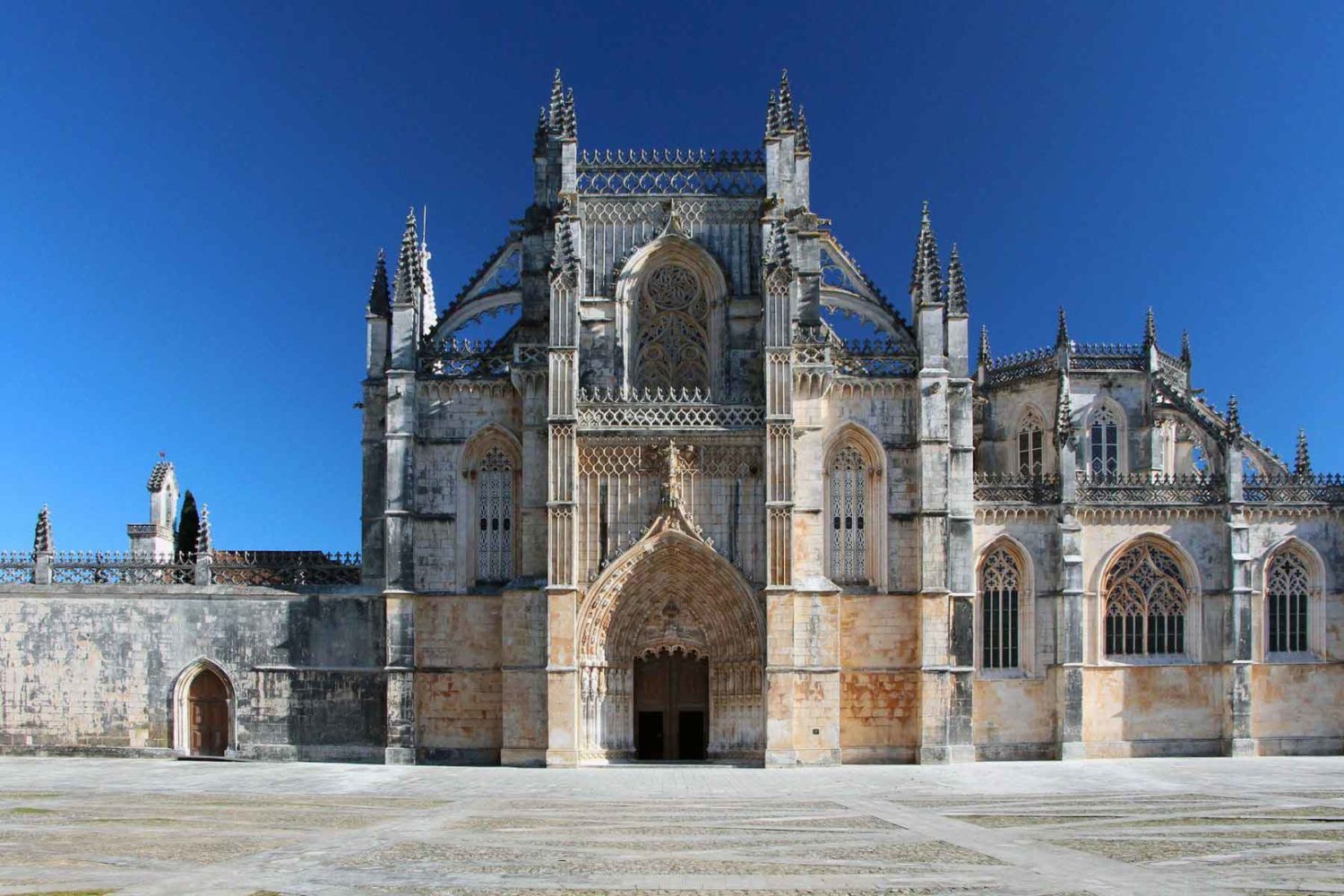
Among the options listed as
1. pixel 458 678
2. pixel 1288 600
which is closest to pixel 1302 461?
pixel 1288 600

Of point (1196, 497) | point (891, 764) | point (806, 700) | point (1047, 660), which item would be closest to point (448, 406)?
point (806, 700)

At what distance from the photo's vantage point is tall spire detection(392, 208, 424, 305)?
3688 cm

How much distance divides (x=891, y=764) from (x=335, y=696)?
15.8 meters

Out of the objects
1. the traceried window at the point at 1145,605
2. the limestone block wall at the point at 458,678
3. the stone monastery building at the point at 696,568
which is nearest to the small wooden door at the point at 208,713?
the stone monastery building at the point at 696,568

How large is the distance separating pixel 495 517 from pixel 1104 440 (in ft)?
81.1

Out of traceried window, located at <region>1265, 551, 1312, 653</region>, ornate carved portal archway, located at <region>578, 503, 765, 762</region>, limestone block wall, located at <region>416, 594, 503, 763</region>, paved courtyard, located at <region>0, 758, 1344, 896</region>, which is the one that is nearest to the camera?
paved courtyard, located at <region>0, 758, 1344, 896</region>

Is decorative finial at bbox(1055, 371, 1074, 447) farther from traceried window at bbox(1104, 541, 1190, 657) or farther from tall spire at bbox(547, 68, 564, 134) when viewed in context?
tall spire at bbox(547, 68, 564, 134)

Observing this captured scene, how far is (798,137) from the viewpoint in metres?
39.7

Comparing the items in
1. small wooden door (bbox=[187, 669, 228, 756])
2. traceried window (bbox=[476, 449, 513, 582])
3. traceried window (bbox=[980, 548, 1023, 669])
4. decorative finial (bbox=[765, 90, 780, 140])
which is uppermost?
decorative finial (bbox=[765, 90, 780, 140])

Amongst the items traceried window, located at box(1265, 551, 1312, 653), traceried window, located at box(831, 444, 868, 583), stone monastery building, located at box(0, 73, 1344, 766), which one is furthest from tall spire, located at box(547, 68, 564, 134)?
traceried window, located at box(1265, 551, 1312, 653)

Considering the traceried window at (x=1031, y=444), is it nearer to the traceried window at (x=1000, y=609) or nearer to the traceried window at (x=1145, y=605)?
the traceried window at (x=1145, y=605)

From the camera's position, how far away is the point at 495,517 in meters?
36.6

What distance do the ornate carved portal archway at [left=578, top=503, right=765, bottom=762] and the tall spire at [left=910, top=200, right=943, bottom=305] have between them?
9.92 m

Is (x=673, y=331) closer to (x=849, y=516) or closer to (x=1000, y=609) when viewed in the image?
(x=849, y=516)
